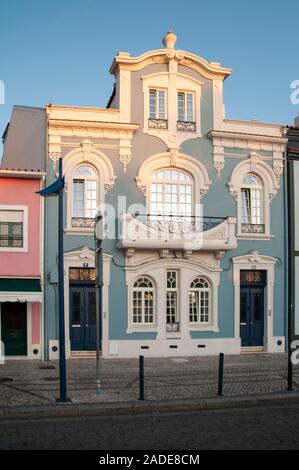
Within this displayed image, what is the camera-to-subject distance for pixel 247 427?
9.47 metres

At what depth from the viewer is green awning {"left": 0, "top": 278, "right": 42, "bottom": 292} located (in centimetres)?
1727

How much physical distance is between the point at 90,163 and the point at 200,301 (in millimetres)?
6000

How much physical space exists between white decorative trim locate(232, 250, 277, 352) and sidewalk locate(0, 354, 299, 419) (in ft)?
3.99

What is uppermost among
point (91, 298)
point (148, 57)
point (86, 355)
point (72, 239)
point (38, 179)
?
point (148, 57)

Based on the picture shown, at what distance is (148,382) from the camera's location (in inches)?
546

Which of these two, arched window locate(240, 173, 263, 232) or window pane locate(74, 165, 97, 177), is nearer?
window pane locate(74, 165, 97, 177)

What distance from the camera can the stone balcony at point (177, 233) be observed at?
18.3 m

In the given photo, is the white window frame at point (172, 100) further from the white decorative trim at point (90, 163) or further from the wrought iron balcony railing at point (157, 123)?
the white decorative trim at point (90, 163)

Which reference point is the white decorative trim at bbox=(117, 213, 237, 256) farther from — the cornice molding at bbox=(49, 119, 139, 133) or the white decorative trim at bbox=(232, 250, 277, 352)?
the cornice molding at bbox=(49, 119, 139, 133)

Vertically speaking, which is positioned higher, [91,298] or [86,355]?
[91,298]

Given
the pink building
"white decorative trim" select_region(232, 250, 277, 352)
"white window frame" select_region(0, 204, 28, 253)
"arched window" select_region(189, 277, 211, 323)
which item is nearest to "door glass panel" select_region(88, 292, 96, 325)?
the pink building
